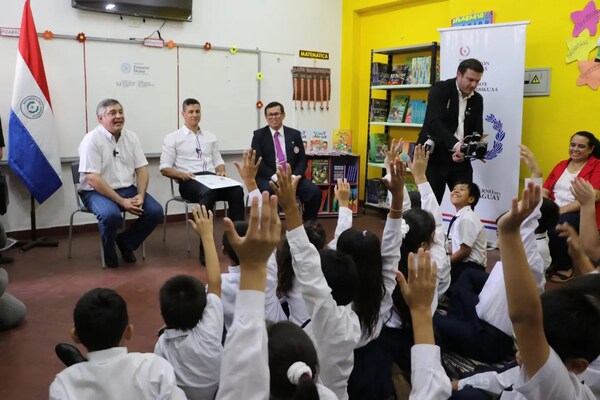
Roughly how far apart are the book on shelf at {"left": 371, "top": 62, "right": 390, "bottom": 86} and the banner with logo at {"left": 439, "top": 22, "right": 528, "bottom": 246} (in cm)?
118

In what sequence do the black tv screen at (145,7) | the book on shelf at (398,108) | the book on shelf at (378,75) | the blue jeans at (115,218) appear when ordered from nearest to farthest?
the blue jeans at (115,218) < the black tv screen at (145,7) < the book on shelf at (398,108) < the book on shelf at (378,75)

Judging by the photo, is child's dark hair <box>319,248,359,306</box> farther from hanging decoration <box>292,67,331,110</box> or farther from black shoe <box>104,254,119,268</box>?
hanging decoration <box>292,67,331,110</box>

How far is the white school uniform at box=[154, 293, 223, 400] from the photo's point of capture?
1.77 meters

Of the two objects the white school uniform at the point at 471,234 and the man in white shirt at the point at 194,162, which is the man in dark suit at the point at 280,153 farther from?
the white school uniform at the point at 471,234

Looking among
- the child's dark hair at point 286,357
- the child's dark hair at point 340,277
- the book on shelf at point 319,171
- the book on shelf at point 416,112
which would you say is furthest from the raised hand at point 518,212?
the book on shelf at point 319,171

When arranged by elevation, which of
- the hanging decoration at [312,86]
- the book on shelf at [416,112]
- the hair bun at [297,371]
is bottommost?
the hair bun at [297,371]

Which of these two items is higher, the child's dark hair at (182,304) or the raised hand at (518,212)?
the raised hand at (518,212)

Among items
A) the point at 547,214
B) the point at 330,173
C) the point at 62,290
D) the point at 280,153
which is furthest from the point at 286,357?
the point at 330,173

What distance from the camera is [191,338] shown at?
178cm

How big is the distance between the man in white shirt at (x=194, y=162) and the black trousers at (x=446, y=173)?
5.25 ft

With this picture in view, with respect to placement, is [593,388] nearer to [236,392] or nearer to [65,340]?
[236,392]

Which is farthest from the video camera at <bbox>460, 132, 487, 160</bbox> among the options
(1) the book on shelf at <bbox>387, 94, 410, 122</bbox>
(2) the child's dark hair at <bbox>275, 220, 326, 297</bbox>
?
(2) the child's dark hair at <bbox>275, 220, 326, 297</bbox>

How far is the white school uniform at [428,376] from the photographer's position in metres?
1.20

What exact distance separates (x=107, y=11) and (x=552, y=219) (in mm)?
4198
